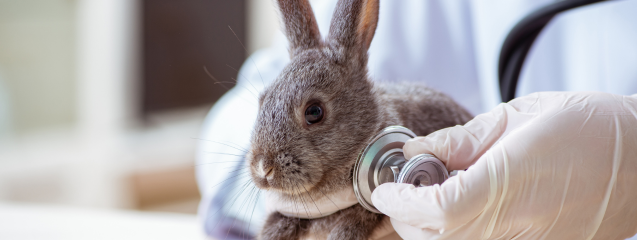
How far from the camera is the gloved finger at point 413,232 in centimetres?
Result: 81

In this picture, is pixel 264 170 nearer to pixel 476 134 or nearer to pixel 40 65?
pixel 476 134

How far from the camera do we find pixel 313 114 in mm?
833

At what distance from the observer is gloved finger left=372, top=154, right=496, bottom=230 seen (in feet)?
2.48

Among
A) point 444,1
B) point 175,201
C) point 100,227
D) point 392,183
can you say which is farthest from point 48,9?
point 392,183

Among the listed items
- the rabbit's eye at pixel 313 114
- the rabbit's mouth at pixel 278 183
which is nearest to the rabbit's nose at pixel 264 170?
the rabbit's mouth at pixel 278 183

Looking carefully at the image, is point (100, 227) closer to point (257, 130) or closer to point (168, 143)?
point (257, 130)

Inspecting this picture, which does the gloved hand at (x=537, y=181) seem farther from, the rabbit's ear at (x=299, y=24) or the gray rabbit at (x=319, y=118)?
the rabbit's ear at (x=299, y=24)

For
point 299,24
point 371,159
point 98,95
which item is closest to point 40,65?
point 98,95

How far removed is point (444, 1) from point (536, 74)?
38 centimetres

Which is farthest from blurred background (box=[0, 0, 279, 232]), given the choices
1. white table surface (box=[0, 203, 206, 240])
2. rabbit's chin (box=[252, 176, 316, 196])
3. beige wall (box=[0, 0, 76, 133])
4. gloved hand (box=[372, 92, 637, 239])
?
gloved hand (box=[372, 92, 637, 239])

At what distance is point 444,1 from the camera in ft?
5.13

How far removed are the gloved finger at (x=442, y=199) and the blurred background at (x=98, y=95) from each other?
1.78 m

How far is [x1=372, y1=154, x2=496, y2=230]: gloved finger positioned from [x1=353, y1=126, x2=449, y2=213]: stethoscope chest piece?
0.8 inches

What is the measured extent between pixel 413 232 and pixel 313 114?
0.26m
